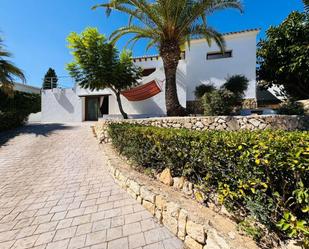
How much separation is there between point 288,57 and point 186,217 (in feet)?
52.9

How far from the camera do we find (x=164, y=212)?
3.76 metres

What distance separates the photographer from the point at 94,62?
1291cm

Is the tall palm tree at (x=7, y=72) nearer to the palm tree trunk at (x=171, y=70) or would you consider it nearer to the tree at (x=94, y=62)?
the tree at (x=94, y=62)

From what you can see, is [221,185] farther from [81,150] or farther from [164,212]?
[81,150]

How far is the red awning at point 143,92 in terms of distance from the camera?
1498 centimetres

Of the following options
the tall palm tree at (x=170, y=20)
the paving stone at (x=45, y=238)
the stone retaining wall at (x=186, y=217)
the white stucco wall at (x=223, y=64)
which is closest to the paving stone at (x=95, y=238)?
the paving stone at (x=45, y=238)

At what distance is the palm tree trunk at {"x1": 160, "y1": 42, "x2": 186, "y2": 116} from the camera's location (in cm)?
1030

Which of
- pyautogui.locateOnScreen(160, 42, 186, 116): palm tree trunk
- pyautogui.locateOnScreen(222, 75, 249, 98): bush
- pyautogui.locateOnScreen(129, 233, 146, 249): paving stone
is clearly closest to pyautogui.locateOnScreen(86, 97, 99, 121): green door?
pyautogui.locateOnScreen(160, 42, 186, 116): palm tree trunk

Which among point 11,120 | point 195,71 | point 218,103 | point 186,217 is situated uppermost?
point 195,71

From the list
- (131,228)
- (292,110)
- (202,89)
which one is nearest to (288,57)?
(202,89)

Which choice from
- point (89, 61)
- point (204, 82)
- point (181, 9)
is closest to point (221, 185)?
point (181, 9)

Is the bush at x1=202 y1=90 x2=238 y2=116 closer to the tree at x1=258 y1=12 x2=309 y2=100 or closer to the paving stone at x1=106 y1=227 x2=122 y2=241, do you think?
the tree at x1=258 y1=12 x2=309 y2=100

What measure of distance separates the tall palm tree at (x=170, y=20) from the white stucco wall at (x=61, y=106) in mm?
10494

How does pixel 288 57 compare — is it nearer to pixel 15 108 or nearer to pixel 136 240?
pixel 136 240
